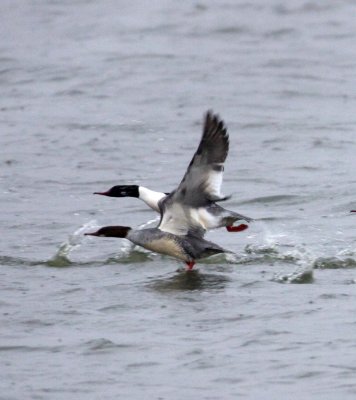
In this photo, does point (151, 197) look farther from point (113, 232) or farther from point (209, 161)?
point (209, 161)

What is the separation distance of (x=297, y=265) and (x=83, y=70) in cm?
966

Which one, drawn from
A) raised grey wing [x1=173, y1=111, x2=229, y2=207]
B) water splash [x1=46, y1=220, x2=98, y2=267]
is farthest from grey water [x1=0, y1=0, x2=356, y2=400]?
raised grey wing [x1=173, y1=111, x2=229, y2=207]

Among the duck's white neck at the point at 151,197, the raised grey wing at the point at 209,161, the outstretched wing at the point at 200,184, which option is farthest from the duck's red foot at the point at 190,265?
the duck's white neck at the point at 151,197

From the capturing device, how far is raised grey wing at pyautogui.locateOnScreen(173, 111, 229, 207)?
383 inches

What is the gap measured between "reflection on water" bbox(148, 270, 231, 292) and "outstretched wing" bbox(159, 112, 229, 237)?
439mm

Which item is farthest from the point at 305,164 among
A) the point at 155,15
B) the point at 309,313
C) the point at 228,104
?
the point at 155,15

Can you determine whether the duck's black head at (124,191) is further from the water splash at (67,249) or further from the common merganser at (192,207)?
the common merganser at (192,207)

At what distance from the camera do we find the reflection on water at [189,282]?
9344mm

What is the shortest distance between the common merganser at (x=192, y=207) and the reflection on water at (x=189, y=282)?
0.24 metres

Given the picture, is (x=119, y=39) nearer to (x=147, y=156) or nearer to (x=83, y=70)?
(x=83, y=70)

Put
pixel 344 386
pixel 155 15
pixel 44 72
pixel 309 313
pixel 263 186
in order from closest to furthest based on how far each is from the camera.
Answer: pixel 344 386 < pixel 309 313 < pixel 263 186 < pixel 44 72 < pixel 155 15

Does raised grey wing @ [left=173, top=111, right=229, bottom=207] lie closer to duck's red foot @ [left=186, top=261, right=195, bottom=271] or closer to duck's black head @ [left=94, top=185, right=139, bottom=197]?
duck's red foot @ [left=186, top=261, right=195, bottom=271]

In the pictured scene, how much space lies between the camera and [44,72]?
1880 cm

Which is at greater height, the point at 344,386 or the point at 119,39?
the point at 119,39
